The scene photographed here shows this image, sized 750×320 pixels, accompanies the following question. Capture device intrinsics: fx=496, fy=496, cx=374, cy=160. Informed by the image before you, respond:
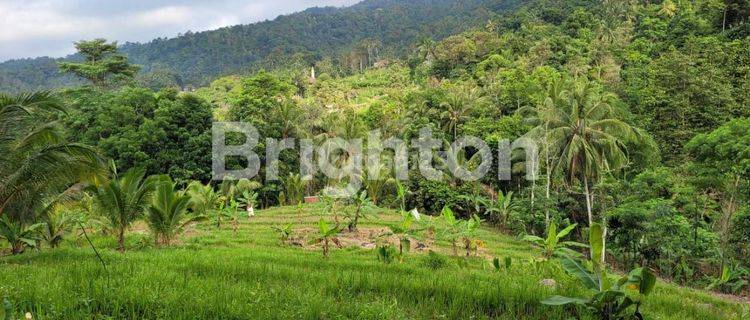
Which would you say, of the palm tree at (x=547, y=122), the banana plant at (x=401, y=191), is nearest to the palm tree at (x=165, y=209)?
the banana plant at (x=401, y=191)

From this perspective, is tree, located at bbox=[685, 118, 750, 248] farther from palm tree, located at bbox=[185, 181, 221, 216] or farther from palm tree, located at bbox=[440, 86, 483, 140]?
palm tree, located at bbox=[440, 86, 483, 140]

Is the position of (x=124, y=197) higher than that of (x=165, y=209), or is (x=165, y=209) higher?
(x=124, y=197)

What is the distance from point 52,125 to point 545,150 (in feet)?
63.8

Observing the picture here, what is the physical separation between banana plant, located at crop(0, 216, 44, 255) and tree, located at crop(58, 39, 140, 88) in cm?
3505

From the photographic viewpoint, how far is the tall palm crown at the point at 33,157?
31.1 ft

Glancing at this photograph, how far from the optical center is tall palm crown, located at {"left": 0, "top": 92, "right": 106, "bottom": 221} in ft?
31.1

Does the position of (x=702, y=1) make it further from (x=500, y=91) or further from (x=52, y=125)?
(x=52, y=125)

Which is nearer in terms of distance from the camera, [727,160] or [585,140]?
[727,160]

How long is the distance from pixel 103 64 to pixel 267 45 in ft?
416

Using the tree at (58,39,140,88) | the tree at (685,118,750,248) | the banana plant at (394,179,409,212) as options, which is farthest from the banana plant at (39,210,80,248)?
the tree at (58,39,140,88)

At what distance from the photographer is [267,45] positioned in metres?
165

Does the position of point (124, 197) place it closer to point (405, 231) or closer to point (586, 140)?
point (405, 231)

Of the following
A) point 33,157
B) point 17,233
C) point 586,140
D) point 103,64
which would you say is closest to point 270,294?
point 33,157

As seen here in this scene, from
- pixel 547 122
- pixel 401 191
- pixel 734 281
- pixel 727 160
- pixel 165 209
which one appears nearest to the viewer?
pixel 165 209
